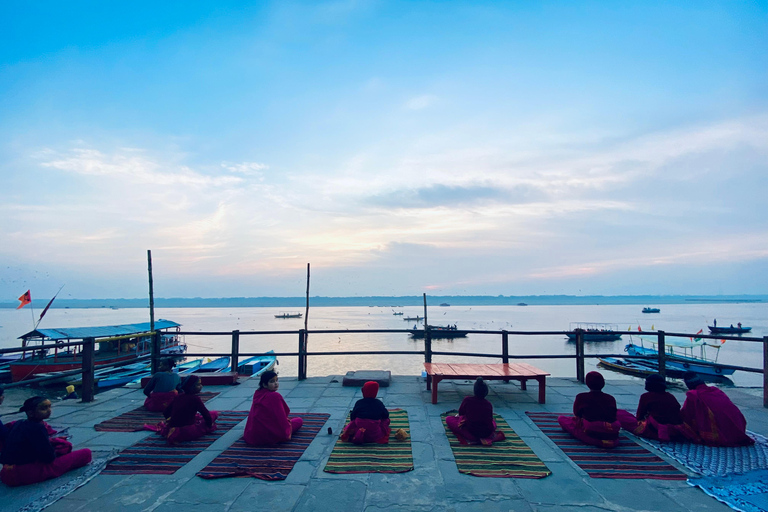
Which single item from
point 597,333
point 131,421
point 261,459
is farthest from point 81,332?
point 597,333

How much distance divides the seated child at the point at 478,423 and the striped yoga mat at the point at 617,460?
0.83 meters

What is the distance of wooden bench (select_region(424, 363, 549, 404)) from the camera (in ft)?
21.7

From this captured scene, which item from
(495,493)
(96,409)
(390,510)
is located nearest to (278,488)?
(390,510)

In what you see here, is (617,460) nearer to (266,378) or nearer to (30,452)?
(266,378)

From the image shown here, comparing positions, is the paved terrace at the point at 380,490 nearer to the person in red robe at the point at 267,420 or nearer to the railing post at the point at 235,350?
the person in red robe at the point at 267,420

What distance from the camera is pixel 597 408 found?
16.7 ft

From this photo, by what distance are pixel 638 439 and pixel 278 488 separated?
449cm

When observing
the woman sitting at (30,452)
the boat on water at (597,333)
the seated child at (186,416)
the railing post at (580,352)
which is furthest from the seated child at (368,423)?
the railing post at (580,352)

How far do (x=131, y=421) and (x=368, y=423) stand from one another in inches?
150

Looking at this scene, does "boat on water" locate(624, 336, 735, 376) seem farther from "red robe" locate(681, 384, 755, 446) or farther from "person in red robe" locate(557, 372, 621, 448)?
"person in red robe" locate(557, 372, 621, 448)

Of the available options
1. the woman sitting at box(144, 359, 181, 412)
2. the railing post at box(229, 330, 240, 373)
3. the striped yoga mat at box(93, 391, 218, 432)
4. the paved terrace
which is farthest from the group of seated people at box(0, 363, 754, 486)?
the railing post at box(229, 330, 240, 373)

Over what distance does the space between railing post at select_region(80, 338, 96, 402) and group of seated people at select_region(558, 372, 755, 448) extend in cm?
811

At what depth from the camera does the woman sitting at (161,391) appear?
21.9 ft

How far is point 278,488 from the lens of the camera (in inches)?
154
